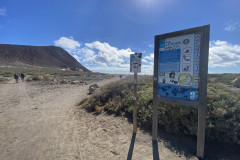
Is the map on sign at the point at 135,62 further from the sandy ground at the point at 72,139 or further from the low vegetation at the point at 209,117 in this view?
the sandy ground at the point at 72,139

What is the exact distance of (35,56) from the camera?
329 ft

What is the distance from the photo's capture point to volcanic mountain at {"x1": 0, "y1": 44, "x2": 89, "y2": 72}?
3533 inches

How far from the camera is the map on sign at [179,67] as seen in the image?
2.80m

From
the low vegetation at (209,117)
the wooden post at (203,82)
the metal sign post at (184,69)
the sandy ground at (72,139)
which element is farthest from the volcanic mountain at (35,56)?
the wooden post at (203,82)

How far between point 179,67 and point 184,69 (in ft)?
0.39

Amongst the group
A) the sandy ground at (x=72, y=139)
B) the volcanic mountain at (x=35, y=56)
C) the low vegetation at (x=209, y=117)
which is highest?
the volcanic mountain at (x=35, y=56)

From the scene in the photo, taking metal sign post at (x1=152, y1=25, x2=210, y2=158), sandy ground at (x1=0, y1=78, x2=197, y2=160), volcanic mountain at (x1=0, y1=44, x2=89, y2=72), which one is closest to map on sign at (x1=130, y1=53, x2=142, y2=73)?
metal sign post at (x1=152, y1=25, x2=210, y2=158)

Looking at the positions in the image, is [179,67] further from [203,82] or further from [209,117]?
[209,117]

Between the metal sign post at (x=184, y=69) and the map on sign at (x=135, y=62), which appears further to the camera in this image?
the map on sign at (x=135, y=62)

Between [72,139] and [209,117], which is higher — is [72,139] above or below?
below

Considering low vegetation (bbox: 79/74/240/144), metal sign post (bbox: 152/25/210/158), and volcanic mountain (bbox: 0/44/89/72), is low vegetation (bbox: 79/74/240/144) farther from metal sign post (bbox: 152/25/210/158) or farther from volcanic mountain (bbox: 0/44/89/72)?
volcanic mountain (bbox: 0/44/89/72)

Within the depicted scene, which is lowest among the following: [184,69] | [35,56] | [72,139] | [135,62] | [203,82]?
[72,139]

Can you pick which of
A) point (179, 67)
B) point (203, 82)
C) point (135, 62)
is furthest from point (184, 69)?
point (135, 62)

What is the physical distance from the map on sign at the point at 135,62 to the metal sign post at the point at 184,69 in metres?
0.43
